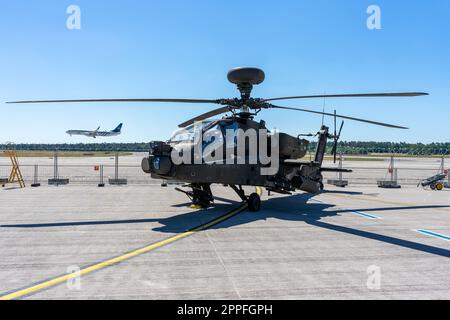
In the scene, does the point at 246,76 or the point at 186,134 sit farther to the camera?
the point at 186,134

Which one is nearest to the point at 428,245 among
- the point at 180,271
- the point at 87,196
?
the point at 180,271

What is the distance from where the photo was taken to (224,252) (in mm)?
7629

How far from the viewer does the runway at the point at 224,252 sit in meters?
5.43

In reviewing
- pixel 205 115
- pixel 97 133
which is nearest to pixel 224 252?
pixel 205 115

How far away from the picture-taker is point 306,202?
1673cm

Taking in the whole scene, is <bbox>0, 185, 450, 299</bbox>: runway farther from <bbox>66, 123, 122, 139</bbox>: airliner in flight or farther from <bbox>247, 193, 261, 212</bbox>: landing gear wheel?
<bbox>66, 123, 122, 139</bbox>: airliner in flight

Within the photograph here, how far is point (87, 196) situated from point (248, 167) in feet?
30.3

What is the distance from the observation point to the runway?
543 cm

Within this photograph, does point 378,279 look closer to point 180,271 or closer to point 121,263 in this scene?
point 180,271
